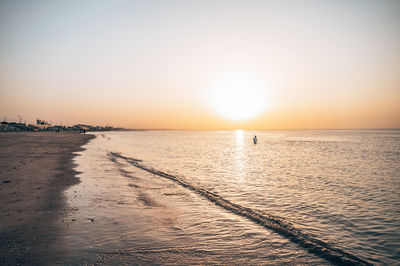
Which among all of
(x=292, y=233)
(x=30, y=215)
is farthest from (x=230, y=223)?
(x=30, y=215)

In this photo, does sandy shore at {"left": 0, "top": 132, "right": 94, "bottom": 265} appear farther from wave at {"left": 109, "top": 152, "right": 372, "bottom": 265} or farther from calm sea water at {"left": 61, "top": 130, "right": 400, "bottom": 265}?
wave at {"left": 109, "top": 152, "right": 372, "bottom": 265}

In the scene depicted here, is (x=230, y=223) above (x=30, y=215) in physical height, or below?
below

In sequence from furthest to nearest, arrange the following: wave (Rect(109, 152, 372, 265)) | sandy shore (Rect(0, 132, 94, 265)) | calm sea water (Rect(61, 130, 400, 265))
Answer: wave (Rect(109, 152, 372, 265)) < calm sea water (Rect(61, 130, 400, 265)) < sandy shore (Rect(0, 132, 94, 265))

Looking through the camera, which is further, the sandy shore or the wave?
the wave

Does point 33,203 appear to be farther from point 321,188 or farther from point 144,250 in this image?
point 321,188

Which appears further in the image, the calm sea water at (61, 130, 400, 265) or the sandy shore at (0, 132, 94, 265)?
the calm sea water at (61, 130, 400, 265)

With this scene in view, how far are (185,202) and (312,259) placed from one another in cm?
745

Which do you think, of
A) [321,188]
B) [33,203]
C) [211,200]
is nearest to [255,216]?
[211,200]

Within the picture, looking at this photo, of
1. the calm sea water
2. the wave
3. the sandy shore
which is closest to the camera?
the sandy shore

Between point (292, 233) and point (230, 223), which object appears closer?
point (292, 233)

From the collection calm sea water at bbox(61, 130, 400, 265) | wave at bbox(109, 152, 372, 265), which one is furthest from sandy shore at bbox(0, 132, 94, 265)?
wave at bbox(109, 152, 372, 265)

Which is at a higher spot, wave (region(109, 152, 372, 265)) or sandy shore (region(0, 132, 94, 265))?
sandy shore (region(0, 132, 94, 265))

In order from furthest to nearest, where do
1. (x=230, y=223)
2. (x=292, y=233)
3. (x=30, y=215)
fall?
(x=230, y=223) < (x=30, y=215) < (x=292, y=233)

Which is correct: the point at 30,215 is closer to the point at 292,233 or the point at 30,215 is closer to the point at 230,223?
the point at 230,223
